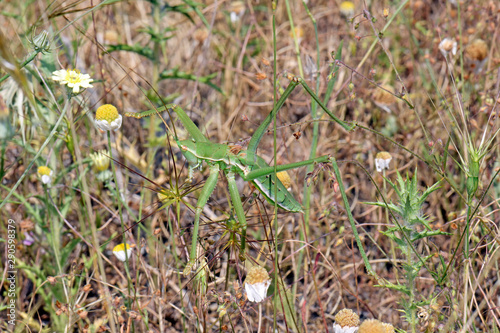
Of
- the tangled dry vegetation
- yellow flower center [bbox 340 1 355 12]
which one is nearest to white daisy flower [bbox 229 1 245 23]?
the tangled dry vegetation

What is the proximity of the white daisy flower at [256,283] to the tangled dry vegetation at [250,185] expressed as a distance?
2.1 inches

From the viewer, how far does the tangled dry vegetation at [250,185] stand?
161 cm

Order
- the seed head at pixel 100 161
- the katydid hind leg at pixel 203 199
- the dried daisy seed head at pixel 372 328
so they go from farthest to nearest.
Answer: the seed head at pixel 100 161, the katydid hind leg at pixel 203 199, the dried daisy seed head at pixel 372 328

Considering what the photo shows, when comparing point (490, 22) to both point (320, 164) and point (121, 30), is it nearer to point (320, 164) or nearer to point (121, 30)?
point (320, 164)

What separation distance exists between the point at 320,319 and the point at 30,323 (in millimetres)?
1311

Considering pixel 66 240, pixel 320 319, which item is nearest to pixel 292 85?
pixel 320 319

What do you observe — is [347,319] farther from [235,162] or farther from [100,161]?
[100,161]

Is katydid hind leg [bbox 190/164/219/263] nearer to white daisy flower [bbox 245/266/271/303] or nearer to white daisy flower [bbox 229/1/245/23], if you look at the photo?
white daisy flower [bbox 245/266/271/303]

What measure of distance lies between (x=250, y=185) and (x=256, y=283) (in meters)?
0.48

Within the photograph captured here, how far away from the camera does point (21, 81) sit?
99cm

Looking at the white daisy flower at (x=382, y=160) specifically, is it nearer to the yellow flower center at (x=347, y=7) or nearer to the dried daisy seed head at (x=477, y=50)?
the dried daisy seed head at (x=477, y=50)

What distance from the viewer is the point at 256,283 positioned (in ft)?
4.97

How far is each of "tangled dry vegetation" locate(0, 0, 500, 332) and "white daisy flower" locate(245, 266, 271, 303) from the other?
5 cm

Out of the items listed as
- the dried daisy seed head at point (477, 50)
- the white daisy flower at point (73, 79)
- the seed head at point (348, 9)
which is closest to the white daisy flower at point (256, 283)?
the white daisy flower at point (73, 79)
